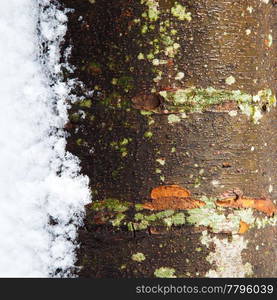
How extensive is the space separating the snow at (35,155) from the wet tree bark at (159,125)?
35 mm

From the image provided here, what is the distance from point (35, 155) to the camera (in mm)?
886

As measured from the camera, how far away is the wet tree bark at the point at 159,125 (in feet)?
2.63

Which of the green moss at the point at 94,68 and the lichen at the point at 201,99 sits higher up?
the green moss at the point at 94,68

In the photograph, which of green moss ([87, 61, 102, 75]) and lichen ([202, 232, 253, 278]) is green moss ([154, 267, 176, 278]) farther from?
green moss ([87, 61, 102, 75])

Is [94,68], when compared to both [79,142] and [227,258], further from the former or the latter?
[227,258]

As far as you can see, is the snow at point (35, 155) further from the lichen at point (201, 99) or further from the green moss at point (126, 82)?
the lichen at point (201, 99)

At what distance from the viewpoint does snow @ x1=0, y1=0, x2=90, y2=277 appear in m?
0.84

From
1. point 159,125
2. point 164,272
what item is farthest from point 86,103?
point 164,272

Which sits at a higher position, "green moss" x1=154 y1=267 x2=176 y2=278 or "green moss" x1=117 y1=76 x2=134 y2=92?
"green moss" x1=117 y1=76 x2=134 y2=92

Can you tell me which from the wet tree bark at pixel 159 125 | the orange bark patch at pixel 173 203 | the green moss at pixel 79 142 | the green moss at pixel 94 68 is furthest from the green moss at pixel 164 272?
A: the green moss at pixel 94 68

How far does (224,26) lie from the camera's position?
2.75 feet

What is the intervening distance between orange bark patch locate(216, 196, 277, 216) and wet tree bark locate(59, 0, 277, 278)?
0.02m

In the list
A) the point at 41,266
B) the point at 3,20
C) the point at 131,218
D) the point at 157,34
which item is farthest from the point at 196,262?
the point at 3,20

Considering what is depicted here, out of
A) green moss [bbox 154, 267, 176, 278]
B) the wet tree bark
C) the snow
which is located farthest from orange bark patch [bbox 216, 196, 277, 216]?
the snow
